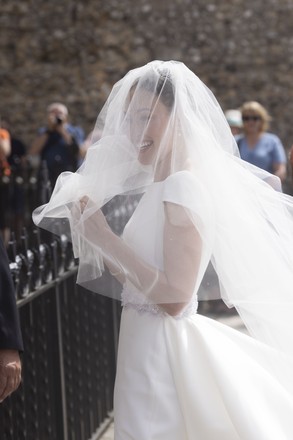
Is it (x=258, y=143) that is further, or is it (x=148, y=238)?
(x=258, y=143)

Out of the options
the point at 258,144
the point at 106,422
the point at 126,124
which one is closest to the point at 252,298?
the point at 126,124

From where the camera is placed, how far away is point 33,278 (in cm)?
389

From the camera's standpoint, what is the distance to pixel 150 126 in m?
3.21

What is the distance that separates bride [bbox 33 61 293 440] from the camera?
10.2ft

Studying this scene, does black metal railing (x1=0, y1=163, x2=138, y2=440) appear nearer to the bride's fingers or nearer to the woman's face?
the bride's fingers

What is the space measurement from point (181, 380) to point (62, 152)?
304 inches

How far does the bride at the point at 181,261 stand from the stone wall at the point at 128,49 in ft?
41.4

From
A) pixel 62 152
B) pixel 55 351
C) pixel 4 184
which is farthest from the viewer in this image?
pixel 62 152

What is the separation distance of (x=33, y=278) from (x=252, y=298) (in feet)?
2.95

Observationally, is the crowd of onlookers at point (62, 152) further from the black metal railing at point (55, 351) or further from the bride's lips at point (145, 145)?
the bride's lips at point (145, 145)

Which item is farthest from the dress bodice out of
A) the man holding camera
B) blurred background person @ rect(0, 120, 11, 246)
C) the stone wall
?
the stone wall

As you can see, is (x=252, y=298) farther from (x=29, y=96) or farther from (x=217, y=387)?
(x=29, y=96)

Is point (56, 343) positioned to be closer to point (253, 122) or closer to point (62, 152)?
point (253, 122)

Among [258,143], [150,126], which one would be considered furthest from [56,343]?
[258,143]
